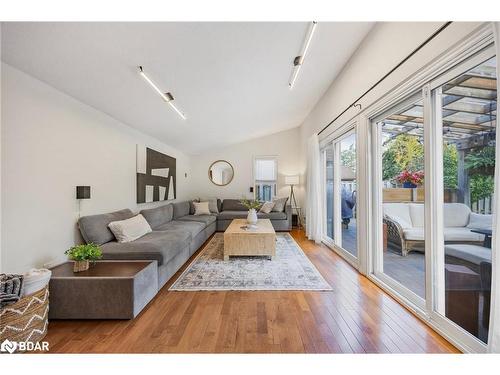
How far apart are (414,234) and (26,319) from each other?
340cm

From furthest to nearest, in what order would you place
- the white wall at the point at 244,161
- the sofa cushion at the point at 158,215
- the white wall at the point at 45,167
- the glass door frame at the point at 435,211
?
the white wall at the point at 244,161 → the sofa cushion at the point at 158,215 → the white wall at the point at 45,167 → the glass door frame at the point at 435,211

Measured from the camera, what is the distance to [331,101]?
3996mm

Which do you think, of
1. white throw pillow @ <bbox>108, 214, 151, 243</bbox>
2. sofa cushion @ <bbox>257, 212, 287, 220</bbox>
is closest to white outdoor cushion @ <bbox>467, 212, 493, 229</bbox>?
white throw pillow @ <bbox>108, 214, 151, 243</bbox>

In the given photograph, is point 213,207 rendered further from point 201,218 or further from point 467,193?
point 467,193

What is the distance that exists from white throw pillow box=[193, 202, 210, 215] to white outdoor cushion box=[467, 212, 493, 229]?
5230 millimetres

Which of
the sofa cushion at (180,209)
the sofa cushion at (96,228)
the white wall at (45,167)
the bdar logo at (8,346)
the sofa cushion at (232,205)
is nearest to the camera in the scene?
the bdar logo at (8,346)

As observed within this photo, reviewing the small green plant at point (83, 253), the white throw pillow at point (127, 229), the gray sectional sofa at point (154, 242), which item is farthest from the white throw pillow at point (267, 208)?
the small green plant at point (83, 253)

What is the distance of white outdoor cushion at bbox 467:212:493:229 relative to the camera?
58.3 inches

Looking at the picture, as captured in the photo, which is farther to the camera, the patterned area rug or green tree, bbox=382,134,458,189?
the patterned area rug

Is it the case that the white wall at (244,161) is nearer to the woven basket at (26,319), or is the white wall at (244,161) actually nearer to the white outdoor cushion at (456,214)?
the white outdoor cushion at (456,214)

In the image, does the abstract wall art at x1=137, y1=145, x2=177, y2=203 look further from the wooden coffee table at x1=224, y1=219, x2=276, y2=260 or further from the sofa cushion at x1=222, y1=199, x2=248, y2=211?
the wooden coffee table at x1=224, y1=219, x2=276, y2=260

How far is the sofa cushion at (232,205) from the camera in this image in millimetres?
6582

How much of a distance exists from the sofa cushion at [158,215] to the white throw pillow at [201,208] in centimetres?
113

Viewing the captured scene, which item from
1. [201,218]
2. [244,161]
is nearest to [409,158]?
[201,218]
